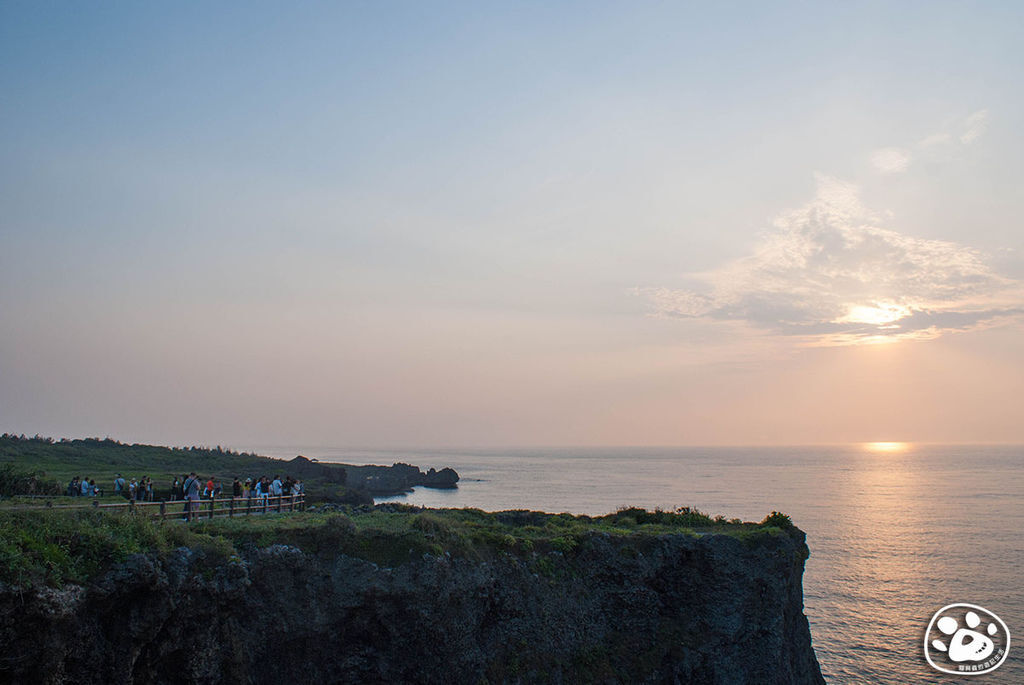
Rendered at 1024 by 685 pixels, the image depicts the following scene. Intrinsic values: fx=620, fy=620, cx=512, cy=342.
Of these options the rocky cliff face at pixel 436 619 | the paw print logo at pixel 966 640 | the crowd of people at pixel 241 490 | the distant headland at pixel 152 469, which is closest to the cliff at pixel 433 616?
the rocky cliff face at pixel 436 619

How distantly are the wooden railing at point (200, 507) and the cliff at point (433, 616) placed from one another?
419cm

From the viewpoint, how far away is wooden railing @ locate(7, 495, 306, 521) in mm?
21000

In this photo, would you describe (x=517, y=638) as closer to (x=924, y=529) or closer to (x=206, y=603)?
(x=206, y=603)

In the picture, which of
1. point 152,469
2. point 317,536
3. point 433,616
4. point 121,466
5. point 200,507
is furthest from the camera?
point 152,469

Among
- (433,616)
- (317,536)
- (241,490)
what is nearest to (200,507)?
(241,490)

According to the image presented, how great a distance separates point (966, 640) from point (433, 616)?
3522 centimetres

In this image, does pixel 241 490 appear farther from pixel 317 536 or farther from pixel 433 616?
pixel 433 616

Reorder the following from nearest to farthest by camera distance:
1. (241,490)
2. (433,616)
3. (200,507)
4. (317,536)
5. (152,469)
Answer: (433,616) → (317,536) → (200,507) → (241,490) → (152,469)

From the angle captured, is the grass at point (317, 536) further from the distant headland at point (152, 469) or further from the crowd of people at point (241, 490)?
the distant headland at point (152, 469)

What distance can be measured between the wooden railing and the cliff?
4.19 m

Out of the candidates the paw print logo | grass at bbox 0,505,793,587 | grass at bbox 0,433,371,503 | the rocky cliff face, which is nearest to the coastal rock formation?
grass at bbox 0,433,371,503

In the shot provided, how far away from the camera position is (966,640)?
37094mm

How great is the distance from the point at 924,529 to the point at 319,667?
76.8 meters

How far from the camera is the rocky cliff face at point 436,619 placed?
1662cm
